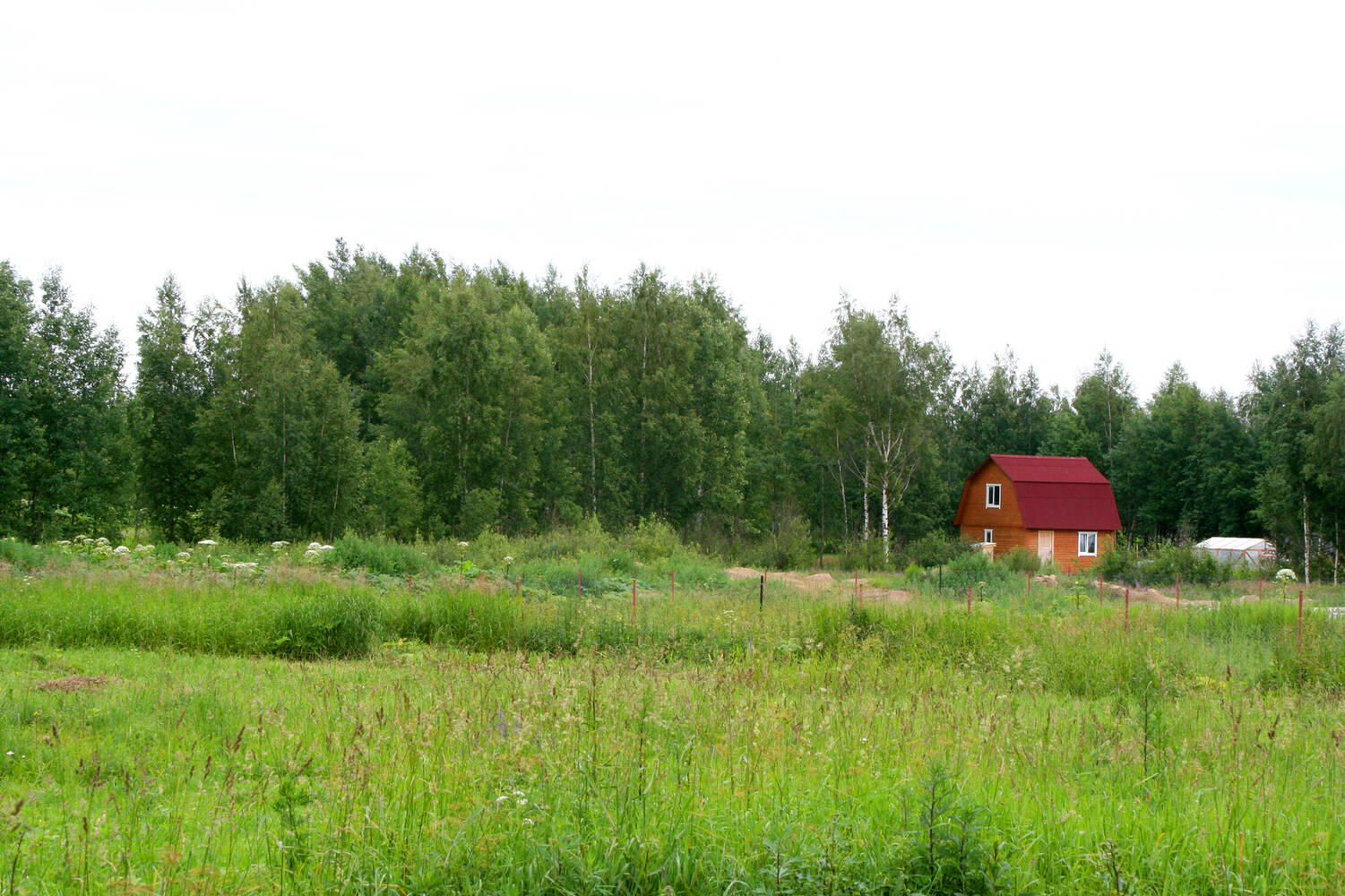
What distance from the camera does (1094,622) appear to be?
12.7 m

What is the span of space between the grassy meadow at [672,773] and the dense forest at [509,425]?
22.2 m

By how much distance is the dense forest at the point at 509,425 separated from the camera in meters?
33.6

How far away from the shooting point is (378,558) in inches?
817

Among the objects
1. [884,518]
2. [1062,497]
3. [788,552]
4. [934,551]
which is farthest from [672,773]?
[1062,497]

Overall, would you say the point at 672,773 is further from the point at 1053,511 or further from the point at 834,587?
the point at 1053,511

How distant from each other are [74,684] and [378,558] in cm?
1260

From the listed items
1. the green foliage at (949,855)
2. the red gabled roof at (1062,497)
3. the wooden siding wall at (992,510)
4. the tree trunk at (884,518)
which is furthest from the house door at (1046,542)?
the green foliage at (949,855)

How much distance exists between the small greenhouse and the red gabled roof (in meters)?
4.20

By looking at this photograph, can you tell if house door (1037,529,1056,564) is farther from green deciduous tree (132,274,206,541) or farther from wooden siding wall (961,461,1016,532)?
green deciduous tree (132,274,206,541)

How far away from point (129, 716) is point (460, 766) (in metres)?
3.83

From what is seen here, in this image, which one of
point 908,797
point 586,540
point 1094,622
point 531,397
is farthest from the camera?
point 531,397

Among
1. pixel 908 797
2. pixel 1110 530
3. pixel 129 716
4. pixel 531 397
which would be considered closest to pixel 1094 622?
pixel 908 797

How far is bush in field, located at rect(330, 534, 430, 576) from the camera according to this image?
20.4 metres

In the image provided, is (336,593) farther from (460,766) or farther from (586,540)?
(586,540)
